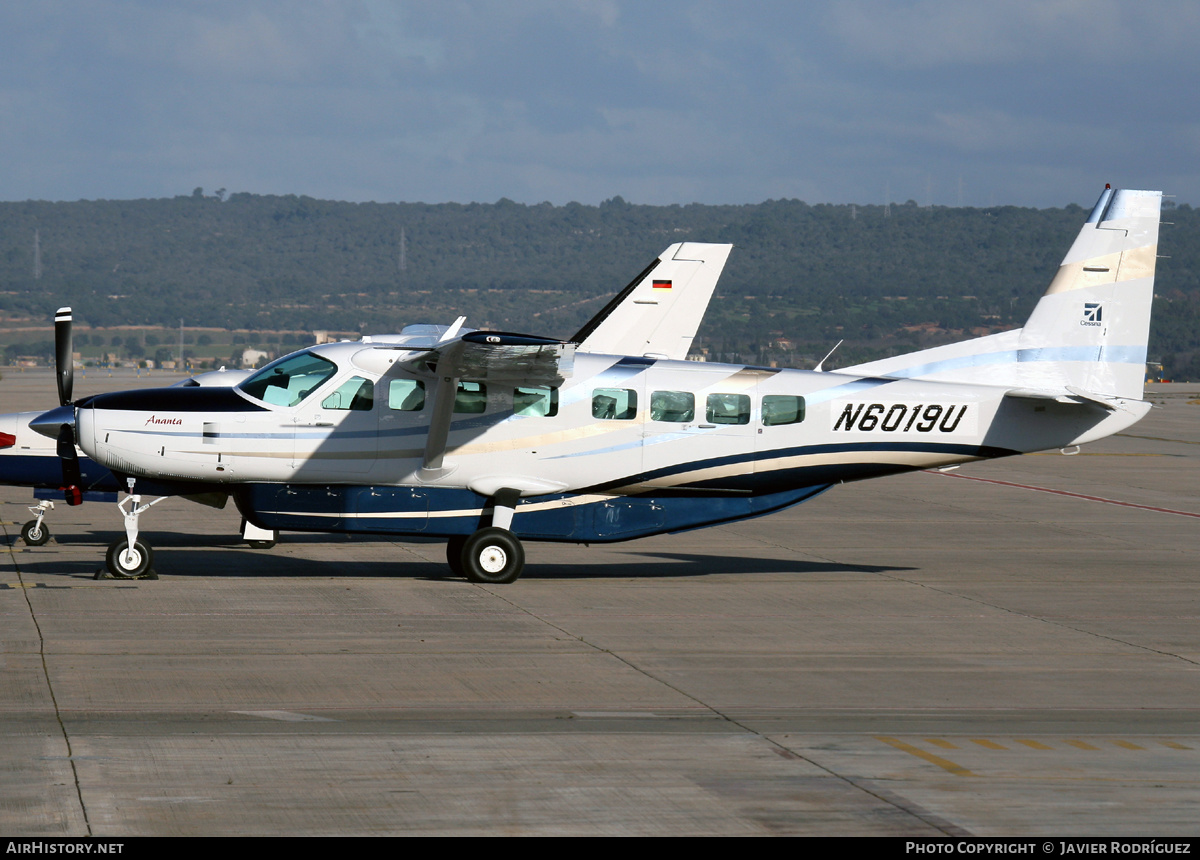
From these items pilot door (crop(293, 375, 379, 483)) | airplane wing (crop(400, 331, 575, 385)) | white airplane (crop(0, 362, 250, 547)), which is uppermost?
airplane wing (crop(400, 331, 575, 385))

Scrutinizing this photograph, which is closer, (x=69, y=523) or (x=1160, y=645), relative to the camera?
(x=1160, y=645)

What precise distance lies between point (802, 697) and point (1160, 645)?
407 cm

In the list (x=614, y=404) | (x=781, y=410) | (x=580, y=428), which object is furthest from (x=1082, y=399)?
(x=580, y=428)

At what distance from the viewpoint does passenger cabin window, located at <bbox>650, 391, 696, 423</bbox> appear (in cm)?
1545

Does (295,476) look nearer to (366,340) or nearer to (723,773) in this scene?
(366,340)

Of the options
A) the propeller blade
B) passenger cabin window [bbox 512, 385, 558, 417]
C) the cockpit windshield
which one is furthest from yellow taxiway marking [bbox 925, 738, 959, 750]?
the propeller blade

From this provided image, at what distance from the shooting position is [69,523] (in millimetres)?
20375

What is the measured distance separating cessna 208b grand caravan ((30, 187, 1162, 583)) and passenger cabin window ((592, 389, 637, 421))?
2 centimetres

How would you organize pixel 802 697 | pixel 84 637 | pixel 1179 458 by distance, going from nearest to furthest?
pixel 802 697, pixel 84 637, pixel 1179 458

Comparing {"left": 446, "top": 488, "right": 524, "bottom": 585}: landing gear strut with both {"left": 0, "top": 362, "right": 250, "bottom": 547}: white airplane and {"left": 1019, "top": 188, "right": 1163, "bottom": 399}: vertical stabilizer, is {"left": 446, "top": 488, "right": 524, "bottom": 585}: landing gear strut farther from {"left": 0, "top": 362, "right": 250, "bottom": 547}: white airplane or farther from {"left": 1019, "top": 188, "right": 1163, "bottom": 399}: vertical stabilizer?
{"left": 1019, "top": 188, "right": 1163, "bottom": 399}: vertical stabilizer

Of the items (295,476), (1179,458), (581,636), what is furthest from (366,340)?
(1179,458)

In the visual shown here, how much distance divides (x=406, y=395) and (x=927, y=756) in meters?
7.98

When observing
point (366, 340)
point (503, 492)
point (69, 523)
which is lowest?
point (69, 523)

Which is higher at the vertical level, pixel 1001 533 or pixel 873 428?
pixel 873 428
